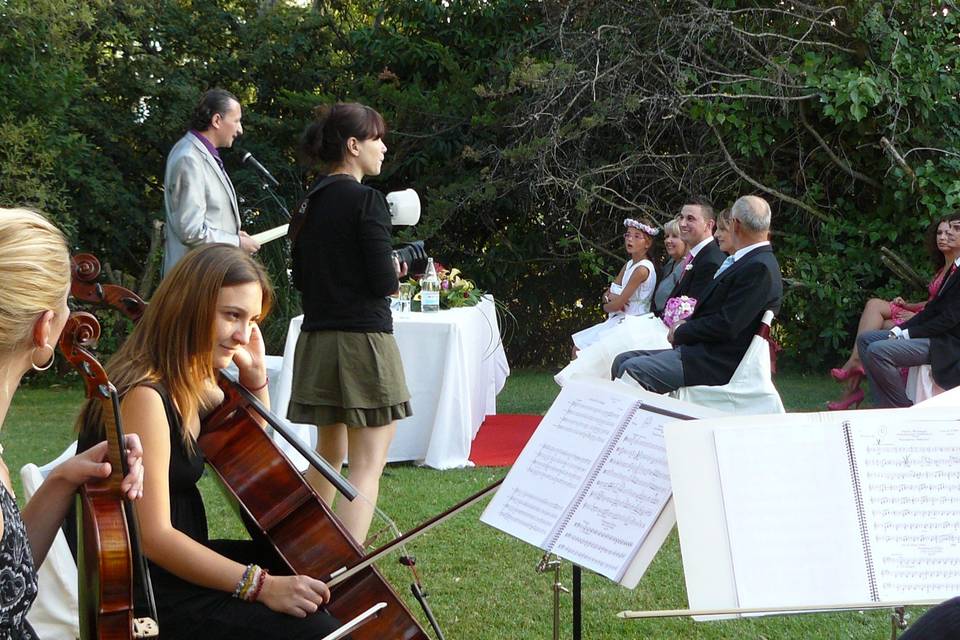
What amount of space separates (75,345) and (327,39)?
972 centimetres

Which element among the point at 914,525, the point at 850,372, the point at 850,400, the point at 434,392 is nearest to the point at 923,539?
the point at 914,525

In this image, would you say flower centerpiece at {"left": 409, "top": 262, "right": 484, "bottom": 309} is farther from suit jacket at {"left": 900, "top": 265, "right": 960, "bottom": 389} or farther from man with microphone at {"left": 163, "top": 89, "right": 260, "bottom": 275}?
suit jacket at {"left": 900, "top": 265, "right": 960, "bottom": 389}

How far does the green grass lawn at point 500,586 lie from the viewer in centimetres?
329

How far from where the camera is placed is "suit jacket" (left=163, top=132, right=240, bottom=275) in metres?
4.52

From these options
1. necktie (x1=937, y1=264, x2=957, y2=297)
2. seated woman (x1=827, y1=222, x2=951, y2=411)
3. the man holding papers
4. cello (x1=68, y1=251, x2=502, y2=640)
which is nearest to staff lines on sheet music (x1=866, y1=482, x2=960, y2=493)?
cello (x1=68, y1=251, x2=502, y2=640)

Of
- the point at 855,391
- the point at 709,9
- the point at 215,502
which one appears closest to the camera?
the point at 215,502

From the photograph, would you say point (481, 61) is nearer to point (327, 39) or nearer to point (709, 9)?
point (327, 39)

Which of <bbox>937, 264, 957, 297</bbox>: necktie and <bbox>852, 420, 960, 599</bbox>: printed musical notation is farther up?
<bbox>852, 420, 960, 599</bbox>: printed musical notation

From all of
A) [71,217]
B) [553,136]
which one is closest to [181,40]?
[71,217]

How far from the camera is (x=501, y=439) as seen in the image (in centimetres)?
655

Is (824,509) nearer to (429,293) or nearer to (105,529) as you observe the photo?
(105,529)

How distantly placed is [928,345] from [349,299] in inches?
166

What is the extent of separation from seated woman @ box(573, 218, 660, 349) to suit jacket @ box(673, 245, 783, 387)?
1.77 metres

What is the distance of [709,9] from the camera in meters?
8.72
